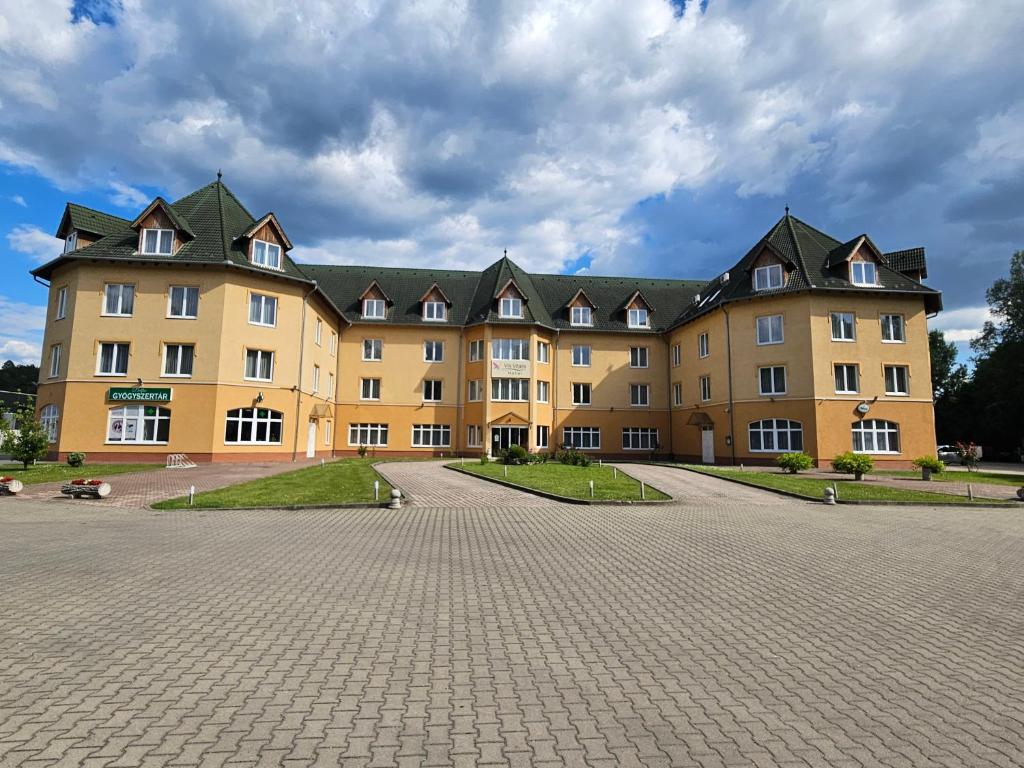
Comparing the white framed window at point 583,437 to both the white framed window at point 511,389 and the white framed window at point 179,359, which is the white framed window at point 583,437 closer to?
the white framed window at point 511,389

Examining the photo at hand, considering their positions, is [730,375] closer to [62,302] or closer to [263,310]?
[263,310]

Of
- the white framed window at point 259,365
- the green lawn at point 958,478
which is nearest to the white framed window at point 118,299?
the white framed window at point 259,365

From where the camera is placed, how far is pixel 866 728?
396 cm

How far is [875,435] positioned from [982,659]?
1244 inches

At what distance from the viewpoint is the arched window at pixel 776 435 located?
107 feet

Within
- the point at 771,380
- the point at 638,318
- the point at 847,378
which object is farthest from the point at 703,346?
the point at 847,378

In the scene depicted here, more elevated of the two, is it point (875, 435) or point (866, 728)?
point (875, 435)

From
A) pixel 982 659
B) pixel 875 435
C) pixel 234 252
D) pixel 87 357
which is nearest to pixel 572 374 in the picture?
pixel 875 435

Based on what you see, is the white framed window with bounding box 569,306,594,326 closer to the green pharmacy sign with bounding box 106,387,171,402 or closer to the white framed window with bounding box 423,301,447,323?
the white framed window with bounding box 423,301,447,323

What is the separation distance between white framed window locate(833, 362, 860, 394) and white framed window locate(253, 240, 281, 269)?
106ft

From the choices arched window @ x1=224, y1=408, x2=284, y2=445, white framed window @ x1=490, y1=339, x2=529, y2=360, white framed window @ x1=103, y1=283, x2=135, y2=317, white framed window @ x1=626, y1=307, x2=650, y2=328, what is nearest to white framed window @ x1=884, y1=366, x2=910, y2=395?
white framed window @ x1=626, y1=307, x2=650, y2=328

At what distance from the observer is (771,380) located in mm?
34031

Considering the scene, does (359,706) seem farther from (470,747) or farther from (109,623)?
(109,623)

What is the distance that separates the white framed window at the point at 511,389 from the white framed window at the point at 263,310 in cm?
1509
